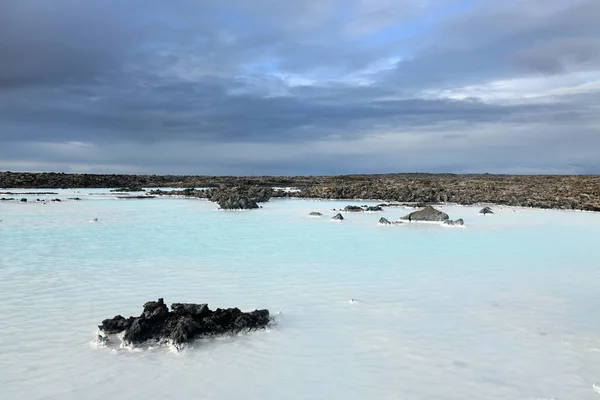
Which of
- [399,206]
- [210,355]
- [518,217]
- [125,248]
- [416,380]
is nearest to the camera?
[416,380]

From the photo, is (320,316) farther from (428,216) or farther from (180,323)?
(428,216)

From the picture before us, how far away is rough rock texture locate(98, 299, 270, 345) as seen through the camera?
18.3 feet

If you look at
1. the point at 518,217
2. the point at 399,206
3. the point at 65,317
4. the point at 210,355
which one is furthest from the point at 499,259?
the point at 399,206

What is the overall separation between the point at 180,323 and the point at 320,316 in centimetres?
192

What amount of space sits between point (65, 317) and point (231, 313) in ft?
7.41

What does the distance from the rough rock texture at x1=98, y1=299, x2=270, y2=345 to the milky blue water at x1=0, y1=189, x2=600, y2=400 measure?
0.65ft

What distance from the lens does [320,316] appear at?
6.64 m

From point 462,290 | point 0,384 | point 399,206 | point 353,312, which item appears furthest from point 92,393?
point 399,206

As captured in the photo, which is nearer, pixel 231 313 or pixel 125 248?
pixel 231 313

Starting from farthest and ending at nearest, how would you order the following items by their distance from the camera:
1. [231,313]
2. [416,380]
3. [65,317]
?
[65,317], [231,313], [416,380]

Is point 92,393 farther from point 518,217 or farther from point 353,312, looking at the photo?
point 518,217

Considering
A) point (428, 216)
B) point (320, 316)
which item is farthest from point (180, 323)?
point (428, 216)

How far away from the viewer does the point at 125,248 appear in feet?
41.2

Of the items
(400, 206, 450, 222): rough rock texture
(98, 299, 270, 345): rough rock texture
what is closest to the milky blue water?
(98, 299, 270, 345): rough rock texture
